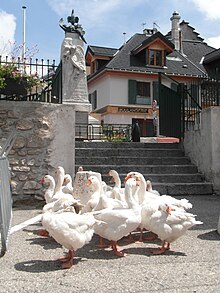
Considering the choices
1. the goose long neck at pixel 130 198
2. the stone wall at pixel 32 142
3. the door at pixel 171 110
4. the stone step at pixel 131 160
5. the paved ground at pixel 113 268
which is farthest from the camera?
the door at pixel 171 110

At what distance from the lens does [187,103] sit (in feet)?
34.9

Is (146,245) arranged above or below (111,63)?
below

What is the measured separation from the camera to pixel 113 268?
370 centimetres

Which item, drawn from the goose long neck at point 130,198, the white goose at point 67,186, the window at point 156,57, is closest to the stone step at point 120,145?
the white goose at point 67,186

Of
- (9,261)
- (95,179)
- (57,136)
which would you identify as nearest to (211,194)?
(57,136)

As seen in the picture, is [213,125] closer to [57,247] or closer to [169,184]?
[169,184]

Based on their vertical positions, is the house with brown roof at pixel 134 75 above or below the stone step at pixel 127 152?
above

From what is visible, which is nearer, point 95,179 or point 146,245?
point 146,245

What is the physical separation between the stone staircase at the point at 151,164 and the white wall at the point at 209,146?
0.67 ft

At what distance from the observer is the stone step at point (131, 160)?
30.3 ft

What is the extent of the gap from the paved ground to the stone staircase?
146 inches

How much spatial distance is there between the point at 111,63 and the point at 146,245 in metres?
26.2

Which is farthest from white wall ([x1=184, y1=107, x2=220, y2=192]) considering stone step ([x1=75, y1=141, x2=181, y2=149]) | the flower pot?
the flower pot

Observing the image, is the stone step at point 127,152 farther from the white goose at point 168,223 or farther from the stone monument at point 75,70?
the white goose at point 168,223
